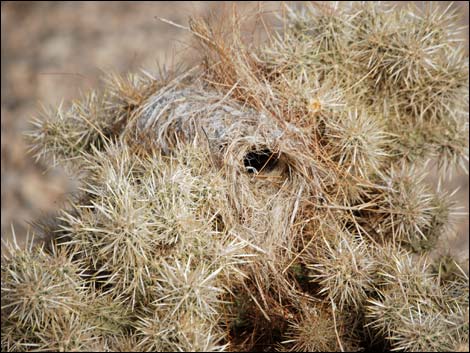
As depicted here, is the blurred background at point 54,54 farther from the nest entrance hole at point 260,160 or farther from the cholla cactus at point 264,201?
the nest entrance hole at point 260,160

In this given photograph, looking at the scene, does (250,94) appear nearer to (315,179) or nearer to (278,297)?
(315,179)

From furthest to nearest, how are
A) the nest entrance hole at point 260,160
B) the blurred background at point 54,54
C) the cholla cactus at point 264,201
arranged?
the blurred background at point 54,54, the nest entrance hole at point 260,160, the cholla cactus at point 264,201

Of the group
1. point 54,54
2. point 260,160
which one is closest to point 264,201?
point 260,160

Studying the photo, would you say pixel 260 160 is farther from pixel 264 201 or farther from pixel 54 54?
pixel 54 54

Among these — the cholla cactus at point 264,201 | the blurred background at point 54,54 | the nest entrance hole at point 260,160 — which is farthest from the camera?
the blurred background at point 54,54

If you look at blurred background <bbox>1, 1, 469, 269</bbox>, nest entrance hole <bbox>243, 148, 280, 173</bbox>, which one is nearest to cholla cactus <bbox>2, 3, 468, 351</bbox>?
nest entrance hole <bbox>243, 148, 280, 173</bbox>

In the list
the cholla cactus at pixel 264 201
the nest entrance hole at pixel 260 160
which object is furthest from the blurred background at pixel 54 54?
the nest entrance hole at pixel 260 160
